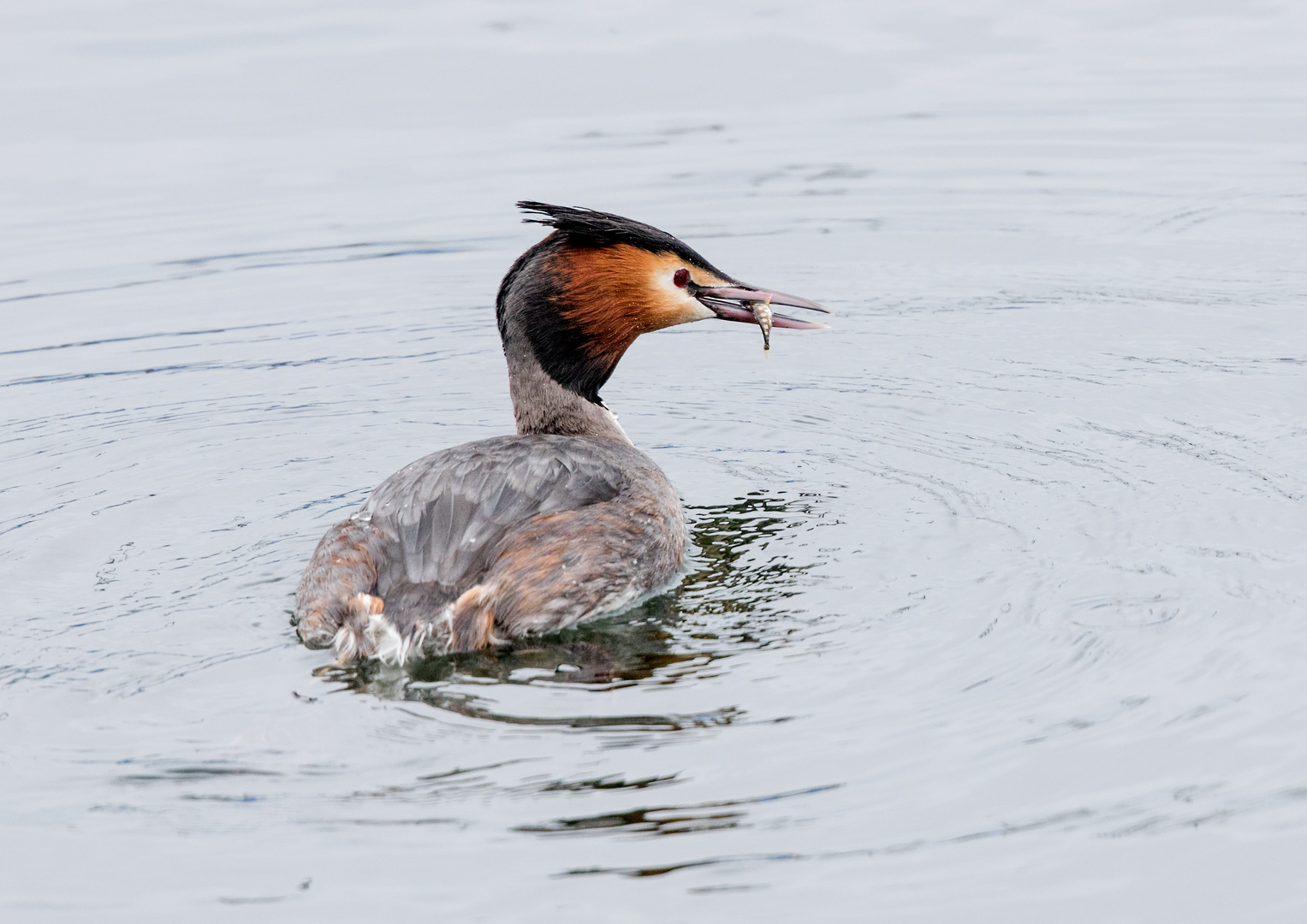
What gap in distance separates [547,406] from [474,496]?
1.26m

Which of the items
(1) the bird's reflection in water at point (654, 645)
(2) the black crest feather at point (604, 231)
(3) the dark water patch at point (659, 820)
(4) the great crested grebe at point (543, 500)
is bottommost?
(3) the dark water patch at point (659, 820)

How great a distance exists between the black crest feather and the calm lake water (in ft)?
3.79

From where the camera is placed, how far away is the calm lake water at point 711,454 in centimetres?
451

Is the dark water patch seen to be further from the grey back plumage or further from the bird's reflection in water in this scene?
the grey back plumage

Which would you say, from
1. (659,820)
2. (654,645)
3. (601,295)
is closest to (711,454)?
Result: (601,295)

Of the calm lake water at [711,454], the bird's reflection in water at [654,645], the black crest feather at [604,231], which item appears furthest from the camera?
the black crest feather at [604,231]

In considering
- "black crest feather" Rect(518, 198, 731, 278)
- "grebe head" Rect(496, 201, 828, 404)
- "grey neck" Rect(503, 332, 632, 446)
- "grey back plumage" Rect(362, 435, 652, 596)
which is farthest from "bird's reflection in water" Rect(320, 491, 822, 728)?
"black crest feather" Rect(518, 198, 731, 278)

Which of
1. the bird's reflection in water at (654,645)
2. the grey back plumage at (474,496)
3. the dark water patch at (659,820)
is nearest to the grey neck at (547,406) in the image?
the grey back plumage at (474,496)

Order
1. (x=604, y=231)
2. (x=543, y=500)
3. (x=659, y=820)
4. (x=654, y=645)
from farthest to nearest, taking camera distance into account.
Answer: (x=604, y=231)
(x=543, y=500)
(x=654, y=645)
(x=659, y=820)

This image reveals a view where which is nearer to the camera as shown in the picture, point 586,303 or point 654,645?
point 654,645

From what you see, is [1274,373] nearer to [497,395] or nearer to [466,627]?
[497,395]

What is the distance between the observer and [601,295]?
23.5 ft

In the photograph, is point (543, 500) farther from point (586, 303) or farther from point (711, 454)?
point (711, 454)

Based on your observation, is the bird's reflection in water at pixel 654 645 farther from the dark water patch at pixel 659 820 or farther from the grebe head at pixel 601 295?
the grebe head at pixel 601 295
